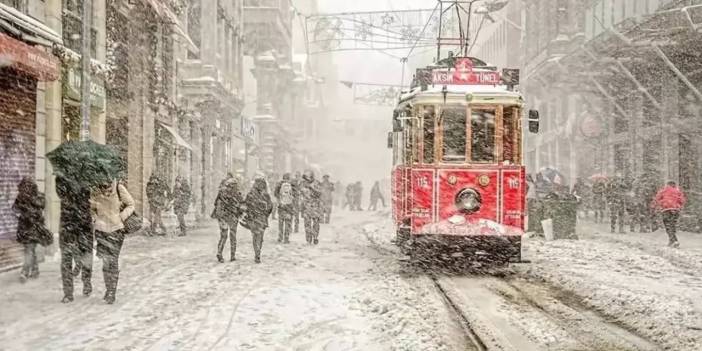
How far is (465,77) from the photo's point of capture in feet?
45.5

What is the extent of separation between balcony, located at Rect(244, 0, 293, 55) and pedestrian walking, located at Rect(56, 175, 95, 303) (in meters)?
35.8

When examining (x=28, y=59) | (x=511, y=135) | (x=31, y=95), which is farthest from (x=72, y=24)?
(x=511, y=135)

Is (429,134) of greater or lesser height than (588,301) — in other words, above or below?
above

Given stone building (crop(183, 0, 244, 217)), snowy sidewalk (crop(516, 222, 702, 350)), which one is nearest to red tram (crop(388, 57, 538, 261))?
snowy sidewalk (crop(516, 222, 702, 350))

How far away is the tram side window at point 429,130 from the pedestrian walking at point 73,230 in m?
5.63

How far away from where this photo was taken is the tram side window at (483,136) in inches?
523

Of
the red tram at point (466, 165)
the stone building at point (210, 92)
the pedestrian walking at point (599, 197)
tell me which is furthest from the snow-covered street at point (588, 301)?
the stone building at point (210, 92)

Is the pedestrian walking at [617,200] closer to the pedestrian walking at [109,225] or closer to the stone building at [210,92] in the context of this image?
the stone building at [210,92]

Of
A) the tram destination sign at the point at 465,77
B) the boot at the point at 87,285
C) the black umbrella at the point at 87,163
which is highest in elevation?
the tram destination sign at the point at 465,77

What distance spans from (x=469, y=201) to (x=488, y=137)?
112 cm

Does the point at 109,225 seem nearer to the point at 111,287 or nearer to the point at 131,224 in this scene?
the point at 131,224

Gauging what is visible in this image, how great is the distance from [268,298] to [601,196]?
68.6 feet

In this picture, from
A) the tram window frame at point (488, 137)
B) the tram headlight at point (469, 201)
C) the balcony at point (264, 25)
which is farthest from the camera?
the balcony at point (264, 25)

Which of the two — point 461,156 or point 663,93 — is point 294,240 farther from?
point 663,93
